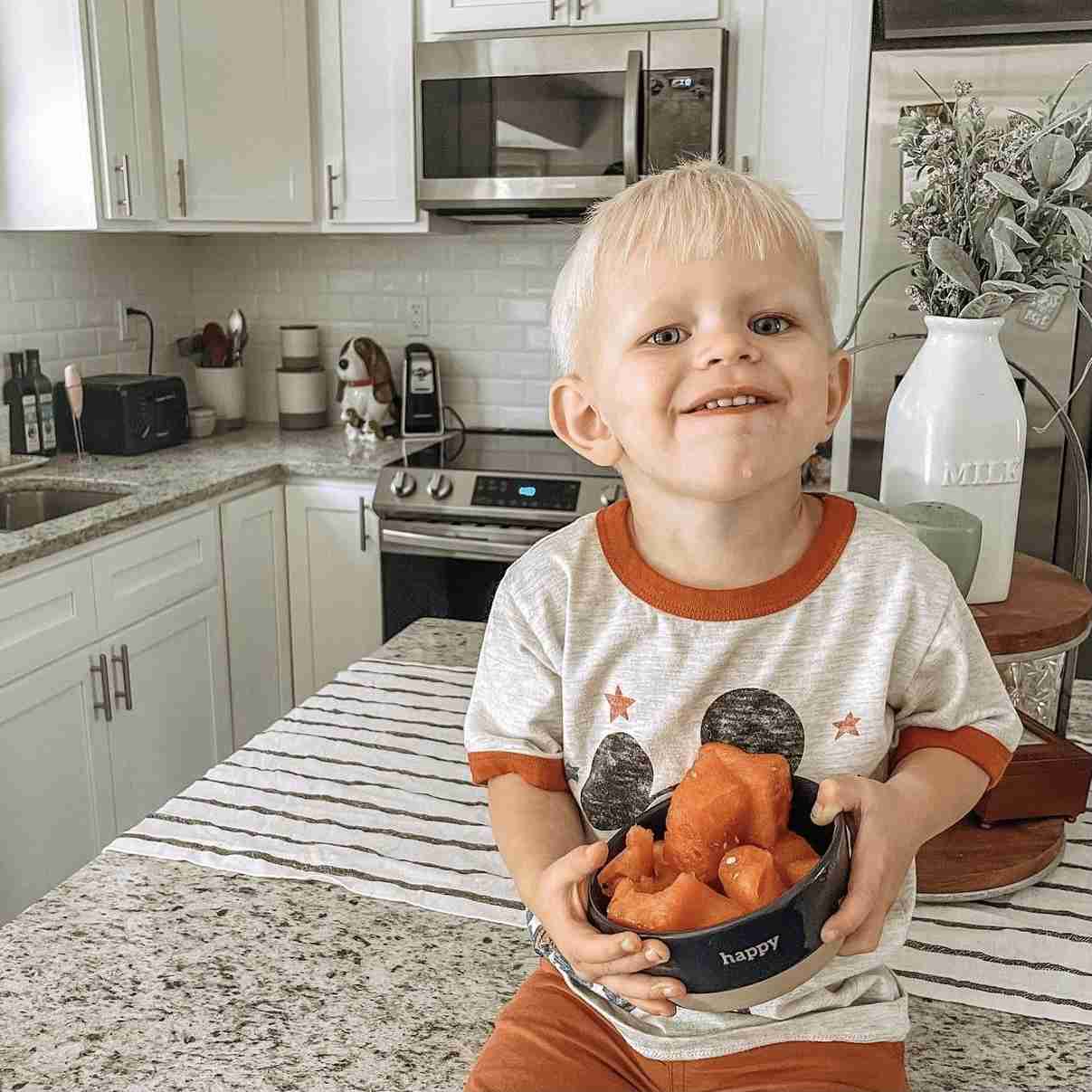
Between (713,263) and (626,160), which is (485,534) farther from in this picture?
(713,263)

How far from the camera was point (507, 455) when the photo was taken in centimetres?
312

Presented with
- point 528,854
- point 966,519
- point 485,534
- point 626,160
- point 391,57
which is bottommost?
point 485,534

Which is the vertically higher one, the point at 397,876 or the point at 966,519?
the point at 966,519

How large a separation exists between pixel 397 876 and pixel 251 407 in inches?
115

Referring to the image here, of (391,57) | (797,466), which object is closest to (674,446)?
(797,466)

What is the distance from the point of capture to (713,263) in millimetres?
786

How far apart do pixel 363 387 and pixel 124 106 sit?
0.95m

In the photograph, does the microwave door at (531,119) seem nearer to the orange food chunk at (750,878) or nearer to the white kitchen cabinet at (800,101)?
the white kitchen cabinet at (800,101)

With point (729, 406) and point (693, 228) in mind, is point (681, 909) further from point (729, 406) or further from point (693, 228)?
point (693, 228)

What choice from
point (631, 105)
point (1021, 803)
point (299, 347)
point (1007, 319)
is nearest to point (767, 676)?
point (1021, 803)

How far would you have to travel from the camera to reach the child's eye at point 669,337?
0.79m

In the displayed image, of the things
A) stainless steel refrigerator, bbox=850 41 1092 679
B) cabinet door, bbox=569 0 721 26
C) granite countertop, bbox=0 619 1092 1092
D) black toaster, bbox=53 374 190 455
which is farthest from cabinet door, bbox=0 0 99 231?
granite countertop, bbox=0 619 1092 1092

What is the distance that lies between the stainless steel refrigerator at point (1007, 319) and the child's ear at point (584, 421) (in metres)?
1.71

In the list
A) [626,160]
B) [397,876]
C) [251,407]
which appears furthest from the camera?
[251,407]
